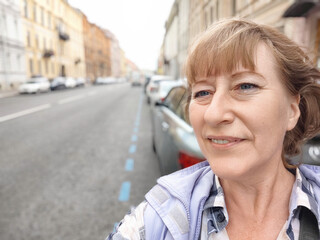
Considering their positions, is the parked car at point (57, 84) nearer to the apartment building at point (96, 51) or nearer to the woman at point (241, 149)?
the apartment building at point (96, 51)

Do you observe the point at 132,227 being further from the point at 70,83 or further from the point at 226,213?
the point at 70,83

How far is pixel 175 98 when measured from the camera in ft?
15.3

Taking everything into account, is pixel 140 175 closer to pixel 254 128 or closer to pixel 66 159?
pixel 66 159

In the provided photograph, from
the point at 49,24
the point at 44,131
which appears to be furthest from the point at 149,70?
the point at 44,131

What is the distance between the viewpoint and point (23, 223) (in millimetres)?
3211

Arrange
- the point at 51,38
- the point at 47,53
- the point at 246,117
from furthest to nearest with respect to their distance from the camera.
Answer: the point at 51,38 → the point at 47,53 → the point at 246,117

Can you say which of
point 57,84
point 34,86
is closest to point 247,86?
point 34,86

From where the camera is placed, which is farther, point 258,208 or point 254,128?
point 258,208

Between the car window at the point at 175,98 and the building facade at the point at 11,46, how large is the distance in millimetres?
28522

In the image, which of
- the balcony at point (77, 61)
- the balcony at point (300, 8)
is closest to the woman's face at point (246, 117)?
the balcony at point (300, 8)

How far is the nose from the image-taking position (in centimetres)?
104

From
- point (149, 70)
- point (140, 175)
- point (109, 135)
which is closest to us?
point (140, 175)

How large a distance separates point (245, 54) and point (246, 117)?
9.1 inches

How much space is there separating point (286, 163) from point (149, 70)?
16030 cm
